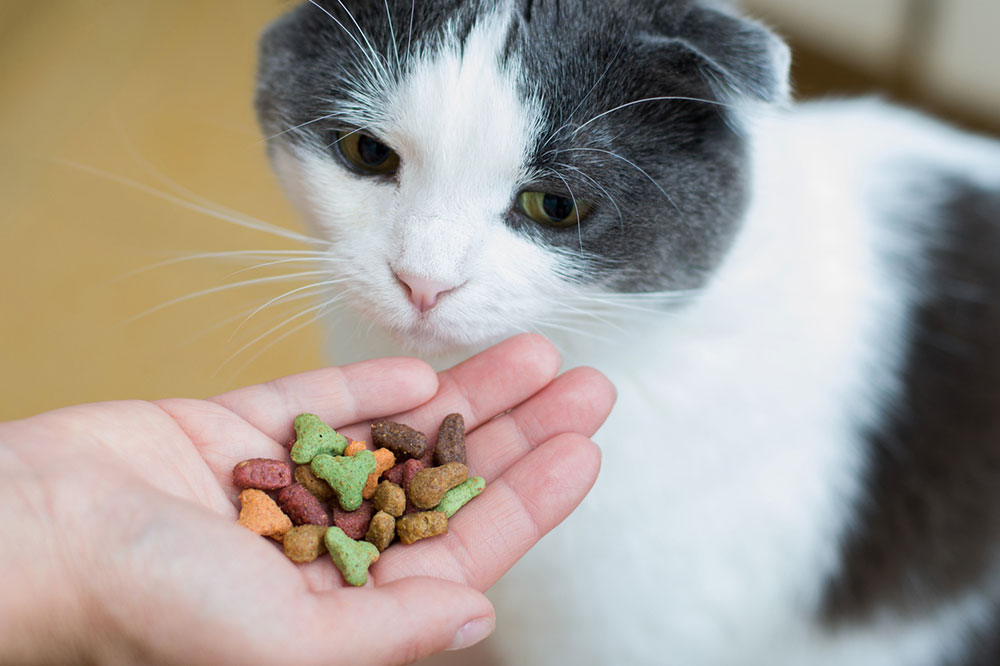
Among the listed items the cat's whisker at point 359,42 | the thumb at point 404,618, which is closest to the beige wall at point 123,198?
the cat's whisker at point 359,42

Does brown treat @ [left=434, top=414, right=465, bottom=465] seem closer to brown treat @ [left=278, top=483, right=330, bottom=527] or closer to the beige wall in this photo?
brown treat @ [left=278, top=483, right=330, bottom=527]

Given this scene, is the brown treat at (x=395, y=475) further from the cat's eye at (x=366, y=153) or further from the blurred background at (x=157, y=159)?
the blurred background at (x=157, y=159)

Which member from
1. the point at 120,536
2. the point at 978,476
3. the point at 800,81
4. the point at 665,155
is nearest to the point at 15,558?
the point at 120,536

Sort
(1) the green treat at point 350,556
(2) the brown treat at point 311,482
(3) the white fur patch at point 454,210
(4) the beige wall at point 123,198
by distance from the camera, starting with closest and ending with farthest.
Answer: (1) the green treat at point 350,556, (3) the white fur patch at point 454,210, (2) the brown treat at point 311,482, (4) the beige wall at point 123,198

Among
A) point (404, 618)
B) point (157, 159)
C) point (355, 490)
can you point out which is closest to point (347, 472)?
point (355, 490)

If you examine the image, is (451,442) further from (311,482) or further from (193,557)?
(193,557)

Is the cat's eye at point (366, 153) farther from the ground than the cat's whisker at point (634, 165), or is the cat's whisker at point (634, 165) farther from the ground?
the cat's whisker at point (634, 165)
